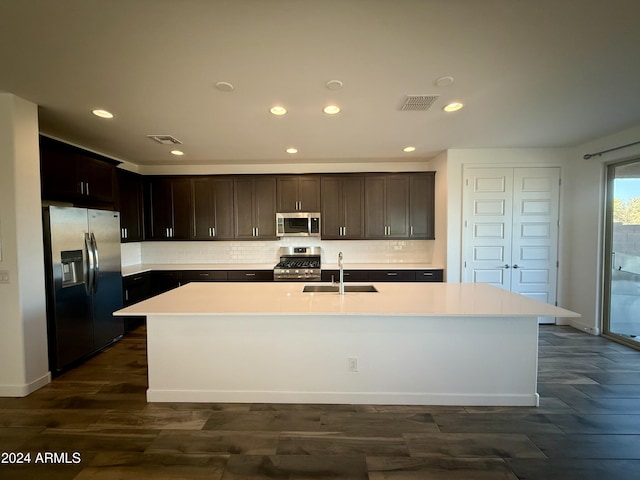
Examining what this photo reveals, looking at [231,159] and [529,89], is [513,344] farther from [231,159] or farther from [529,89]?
[231,159]

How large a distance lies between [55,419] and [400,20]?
3.81 metres

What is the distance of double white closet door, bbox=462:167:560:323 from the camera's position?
422 cm

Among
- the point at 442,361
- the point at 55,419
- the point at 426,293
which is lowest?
the point at 55,419

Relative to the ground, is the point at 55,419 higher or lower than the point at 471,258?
lower

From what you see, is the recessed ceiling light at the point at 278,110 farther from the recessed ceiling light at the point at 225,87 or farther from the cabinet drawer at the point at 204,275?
the cabinet drawer at the point at 204,275

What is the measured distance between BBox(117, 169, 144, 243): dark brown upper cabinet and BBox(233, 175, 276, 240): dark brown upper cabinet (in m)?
1.63

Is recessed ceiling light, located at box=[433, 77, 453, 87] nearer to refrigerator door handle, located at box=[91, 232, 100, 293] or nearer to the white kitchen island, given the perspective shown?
the white kitchen island

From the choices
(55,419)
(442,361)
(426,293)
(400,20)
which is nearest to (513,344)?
(442,361)

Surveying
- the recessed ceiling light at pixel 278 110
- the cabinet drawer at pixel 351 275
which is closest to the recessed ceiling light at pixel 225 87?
the recessed ceiling light at pixel 278 110

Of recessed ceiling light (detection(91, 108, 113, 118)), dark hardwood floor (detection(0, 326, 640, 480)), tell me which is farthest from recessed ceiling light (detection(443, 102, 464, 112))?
recessed ceiling light (detection(91, 108, 113, 118))

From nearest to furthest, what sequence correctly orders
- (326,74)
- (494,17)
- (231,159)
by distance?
(494,17) → (326,74) → (231,159)

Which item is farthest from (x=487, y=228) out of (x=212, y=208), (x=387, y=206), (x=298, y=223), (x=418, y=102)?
(x=212, y=208)

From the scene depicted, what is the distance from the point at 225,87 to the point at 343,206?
2.88 metres

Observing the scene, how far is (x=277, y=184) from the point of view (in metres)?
4.83
